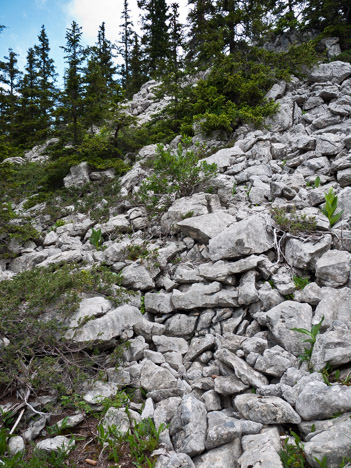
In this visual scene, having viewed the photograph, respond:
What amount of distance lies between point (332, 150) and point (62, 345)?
33.1ft

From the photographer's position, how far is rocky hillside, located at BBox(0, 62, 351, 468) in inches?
151

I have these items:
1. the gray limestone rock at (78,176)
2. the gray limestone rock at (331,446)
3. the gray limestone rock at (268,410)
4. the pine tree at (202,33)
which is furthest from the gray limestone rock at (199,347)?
the pine tree at (202,33)

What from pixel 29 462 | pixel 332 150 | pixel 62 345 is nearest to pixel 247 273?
pixel 62 345

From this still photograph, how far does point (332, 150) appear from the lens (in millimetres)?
9820

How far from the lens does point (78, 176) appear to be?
14.2 m

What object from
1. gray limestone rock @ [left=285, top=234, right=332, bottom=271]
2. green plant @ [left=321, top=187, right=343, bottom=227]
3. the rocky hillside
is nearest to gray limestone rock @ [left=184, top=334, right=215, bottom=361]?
the rocky hillside

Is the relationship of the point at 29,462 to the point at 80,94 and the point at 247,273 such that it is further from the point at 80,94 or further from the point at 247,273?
the point at 80,94

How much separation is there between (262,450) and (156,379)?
2.02 m

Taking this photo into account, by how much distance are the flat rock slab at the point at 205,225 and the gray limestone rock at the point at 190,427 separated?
4.04 metres

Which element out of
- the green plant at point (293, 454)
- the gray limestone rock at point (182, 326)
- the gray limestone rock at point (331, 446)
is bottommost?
the green plant at point (293, 454)

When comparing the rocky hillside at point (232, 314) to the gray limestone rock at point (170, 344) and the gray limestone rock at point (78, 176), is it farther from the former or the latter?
the gray limestone rock at point (78, 176)

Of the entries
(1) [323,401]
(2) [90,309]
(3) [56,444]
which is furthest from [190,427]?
(2) [90,309]

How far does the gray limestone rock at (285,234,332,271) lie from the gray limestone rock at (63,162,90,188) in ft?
34.7

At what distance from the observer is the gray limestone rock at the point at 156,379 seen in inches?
193
